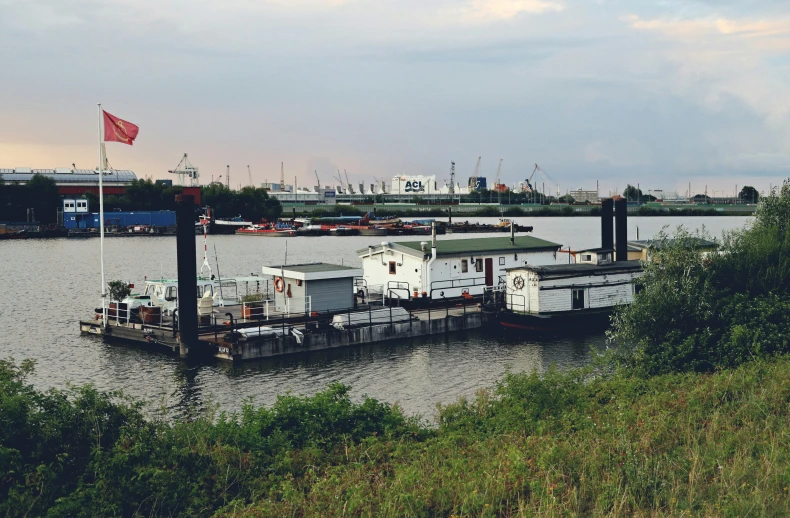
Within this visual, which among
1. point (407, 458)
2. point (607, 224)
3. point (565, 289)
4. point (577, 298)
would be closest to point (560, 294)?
point (565, 289)

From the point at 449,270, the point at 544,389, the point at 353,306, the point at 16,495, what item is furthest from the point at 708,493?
the point at 449,270

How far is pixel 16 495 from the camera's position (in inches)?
506

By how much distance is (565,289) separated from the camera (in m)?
40.0

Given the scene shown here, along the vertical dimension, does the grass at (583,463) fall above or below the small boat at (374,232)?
below

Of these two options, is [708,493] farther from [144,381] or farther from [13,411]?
[144,381]

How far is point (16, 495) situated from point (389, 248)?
32263mm

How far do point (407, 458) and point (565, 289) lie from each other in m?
26.0

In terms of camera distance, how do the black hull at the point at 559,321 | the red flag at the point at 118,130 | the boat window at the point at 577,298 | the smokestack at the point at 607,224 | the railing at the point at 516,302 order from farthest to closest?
the smokestack at the point at 607,224 < the boat window at the point at 577,298 < the railing at the point at 516,302 < the black hull at the point at 559,321 < the red flag at the point at 118,130

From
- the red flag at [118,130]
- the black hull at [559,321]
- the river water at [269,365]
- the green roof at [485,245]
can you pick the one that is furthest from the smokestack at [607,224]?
the red flag at [118,130]

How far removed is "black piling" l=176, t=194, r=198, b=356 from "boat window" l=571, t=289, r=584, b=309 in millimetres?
18662

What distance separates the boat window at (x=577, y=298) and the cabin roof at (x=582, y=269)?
2.99 feet

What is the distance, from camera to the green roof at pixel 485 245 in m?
43.9

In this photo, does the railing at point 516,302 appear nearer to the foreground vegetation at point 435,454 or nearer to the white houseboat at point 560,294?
the white houseboat at point 560,294

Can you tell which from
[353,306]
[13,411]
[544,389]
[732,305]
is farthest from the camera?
[353,306]
